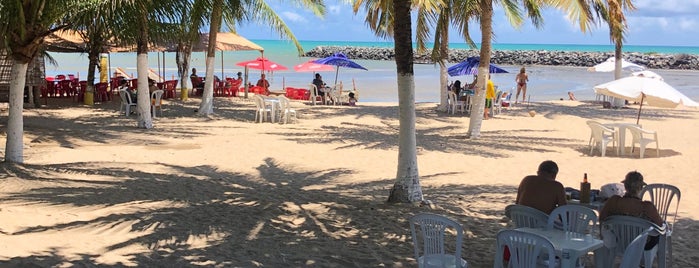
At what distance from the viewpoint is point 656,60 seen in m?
63.5

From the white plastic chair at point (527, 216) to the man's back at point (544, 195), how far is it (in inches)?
6.9

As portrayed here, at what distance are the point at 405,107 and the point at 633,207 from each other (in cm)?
306

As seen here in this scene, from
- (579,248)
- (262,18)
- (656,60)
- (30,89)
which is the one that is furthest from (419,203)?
(656,60)

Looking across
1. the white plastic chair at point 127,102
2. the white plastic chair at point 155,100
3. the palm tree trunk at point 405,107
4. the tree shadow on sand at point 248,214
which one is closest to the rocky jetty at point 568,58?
the white plastic chair at point 155,100

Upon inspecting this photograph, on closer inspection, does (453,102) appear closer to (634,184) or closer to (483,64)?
(483,64)

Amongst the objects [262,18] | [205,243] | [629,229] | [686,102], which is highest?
[262,18]

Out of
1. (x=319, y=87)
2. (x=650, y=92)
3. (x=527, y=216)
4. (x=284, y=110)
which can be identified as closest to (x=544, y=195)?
(x=527, y=216)

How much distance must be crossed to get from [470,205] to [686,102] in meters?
5.18

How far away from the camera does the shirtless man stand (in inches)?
231

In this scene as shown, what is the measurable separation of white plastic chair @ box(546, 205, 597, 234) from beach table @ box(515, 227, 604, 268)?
0.28 feet

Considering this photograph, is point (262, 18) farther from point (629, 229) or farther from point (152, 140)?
point (629, 229)

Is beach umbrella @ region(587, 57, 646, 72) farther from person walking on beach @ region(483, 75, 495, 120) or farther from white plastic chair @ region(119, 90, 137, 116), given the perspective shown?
white plastic chair @ region(119, 90, 137, 116)

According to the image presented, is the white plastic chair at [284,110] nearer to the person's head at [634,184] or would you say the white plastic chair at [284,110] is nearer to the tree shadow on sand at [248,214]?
the tree shadow on sand at [248,214]

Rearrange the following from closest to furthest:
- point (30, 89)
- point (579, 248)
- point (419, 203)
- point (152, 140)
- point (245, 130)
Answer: point (579, 248) < point (419, 203) < point (152, 140) < point (245, 130) < point (30, 89)
